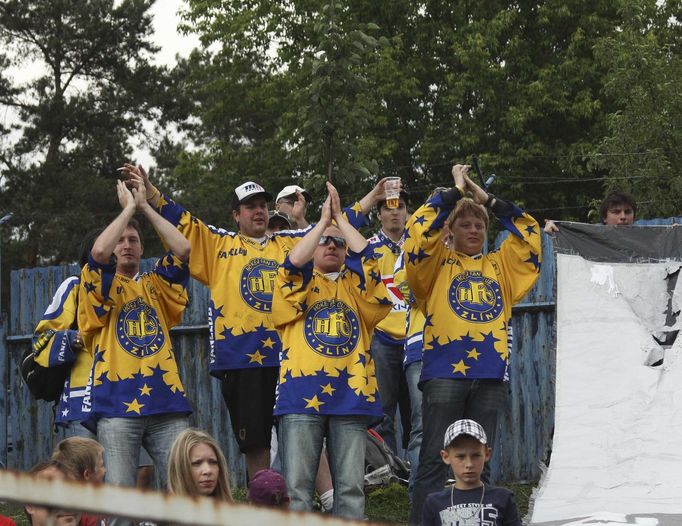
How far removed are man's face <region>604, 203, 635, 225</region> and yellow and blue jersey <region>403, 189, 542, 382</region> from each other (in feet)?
5.28

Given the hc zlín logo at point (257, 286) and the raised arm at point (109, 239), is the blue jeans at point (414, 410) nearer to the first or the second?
the hc zlín logo at point (257, 286)

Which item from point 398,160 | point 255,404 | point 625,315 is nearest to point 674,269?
point 625,315

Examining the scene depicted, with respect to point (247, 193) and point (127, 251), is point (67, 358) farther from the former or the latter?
point (247, 193)

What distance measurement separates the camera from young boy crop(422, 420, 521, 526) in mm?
5074

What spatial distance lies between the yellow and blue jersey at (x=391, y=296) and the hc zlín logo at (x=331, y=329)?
1411mm

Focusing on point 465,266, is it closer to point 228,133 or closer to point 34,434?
point 34,434

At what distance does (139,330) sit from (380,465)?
234 centimetres

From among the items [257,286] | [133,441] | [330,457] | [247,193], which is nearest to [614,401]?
[330,457]

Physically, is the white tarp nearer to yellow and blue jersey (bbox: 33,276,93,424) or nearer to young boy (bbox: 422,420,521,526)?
young boy (bbox: 422,420,521,526)

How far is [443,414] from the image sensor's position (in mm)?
6320

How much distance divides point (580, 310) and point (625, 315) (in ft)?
0.94

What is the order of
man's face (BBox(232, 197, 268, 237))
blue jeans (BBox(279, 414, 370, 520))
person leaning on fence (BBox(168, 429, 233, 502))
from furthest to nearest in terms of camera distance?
man's face (BBox(232, 197, 268, 237)), blue jeans (BBox(279, 414, 370, 520)), person leaning on fence (BBox(168, 429, 233, 502))

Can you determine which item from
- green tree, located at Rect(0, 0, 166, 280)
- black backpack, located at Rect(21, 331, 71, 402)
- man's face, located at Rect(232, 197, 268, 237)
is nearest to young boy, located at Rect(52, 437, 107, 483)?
black backpack, located at Rect(21, 331, 71, 402)

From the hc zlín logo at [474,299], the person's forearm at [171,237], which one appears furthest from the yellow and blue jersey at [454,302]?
the person's forearm at [171,237]
